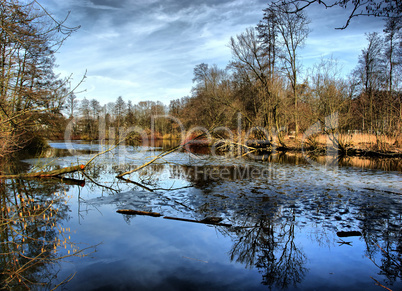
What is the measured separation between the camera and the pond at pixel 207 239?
3920 millimetres

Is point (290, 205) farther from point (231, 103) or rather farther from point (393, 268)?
point (231, 103)

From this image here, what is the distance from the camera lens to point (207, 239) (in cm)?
533

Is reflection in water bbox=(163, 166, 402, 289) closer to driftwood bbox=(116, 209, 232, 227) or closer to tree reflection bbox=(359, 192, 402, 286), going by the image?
tree reflection bbox=(359, 192, 402, 286)

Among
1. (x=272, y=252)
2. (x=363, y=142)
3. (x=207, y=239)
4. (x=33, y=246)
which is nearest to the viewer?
(x=272, y=252)

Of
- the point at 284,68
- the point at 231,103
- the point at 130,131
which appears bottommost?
the point at 130,131

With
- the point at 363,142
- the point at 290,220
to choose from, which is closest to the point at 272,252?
the point at 290,220

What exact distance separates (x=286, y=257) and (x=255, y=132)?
88.7 feet

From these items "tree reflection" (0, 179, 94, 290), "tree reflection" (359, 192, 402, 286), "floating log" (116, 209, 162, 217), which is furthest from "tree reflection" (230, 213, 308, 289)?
"tree reflection" (0, 179, 94, 290)

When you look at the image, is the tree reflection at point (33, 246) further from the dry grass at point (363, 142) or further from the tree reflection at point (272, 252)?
the dry grass at point (363, 142)

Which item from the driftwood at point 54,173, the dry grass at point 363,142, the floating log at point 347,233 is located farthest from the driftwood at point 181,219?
the dry grass at point 363,142

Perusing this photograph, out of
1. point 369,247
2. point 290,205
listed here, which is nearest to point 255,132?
point 290,205

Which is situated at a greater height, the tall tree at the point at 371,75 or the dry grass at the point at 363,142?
the tall tree at the point at 371,75

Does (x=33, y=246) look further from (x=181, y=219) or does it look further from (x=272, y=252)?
(x=272, y=252)

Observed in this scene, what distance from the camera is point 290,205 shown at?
7.38 meters
